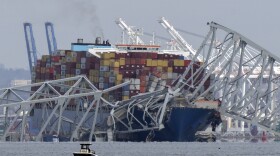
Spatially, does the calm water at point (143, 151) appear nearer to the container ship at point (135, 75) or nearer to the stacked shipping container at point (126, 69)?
the container ship at point (135, 75)

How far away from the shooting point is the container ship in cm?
16612

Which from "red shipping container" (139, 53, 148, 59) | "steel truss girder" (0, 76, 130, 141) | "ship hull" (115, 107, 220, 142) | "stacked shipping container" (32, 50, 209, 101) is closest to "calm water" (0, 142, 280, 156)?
"steel truss girder" (0, 76, 130, 141)

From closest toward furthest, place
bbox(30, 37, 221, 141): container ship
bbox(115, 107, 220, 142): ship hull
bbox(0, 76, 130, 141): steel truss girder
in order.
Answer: bbox(0, 76, 130, 141): steel truss girder → bbox(115, 107, 220, 142): ship hull → bbox(30, 37, 221, 141): container ship

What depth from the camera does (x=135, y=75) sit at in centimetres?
17688

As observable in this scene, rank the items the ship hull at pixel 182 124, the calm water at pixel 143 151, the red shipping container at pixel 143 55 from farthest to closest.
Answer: the red shipping container at pixel 143 55 < the ship hull at pixel 182 124 < the calm water at pixel 143 151

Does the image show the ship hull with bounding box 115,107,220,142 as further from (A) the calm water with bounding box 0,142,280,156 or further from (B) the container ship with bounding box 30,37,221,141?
(A) the calm water with bounding box 0,142,280,156

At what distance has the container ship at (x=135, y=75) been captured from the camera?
166 m

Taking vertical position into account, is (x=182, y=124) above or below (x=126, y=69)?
below

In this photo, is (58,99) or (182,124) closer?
(58,99)

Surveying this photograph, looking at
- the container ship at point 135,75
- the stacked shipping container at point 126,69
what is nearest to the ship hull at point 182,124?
the container ship at point 135,75

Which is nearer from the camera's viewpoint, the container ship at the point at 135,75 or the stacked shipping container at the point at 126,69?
the container ship at the point at 135,75

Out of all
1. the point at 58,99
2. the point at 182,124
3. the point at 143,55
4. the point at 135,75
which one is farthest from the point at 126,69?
the point at 58,99

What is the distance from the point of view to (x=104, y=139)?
170 m

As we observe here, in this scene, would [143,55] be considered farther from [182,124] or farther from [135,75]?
[182,124]
